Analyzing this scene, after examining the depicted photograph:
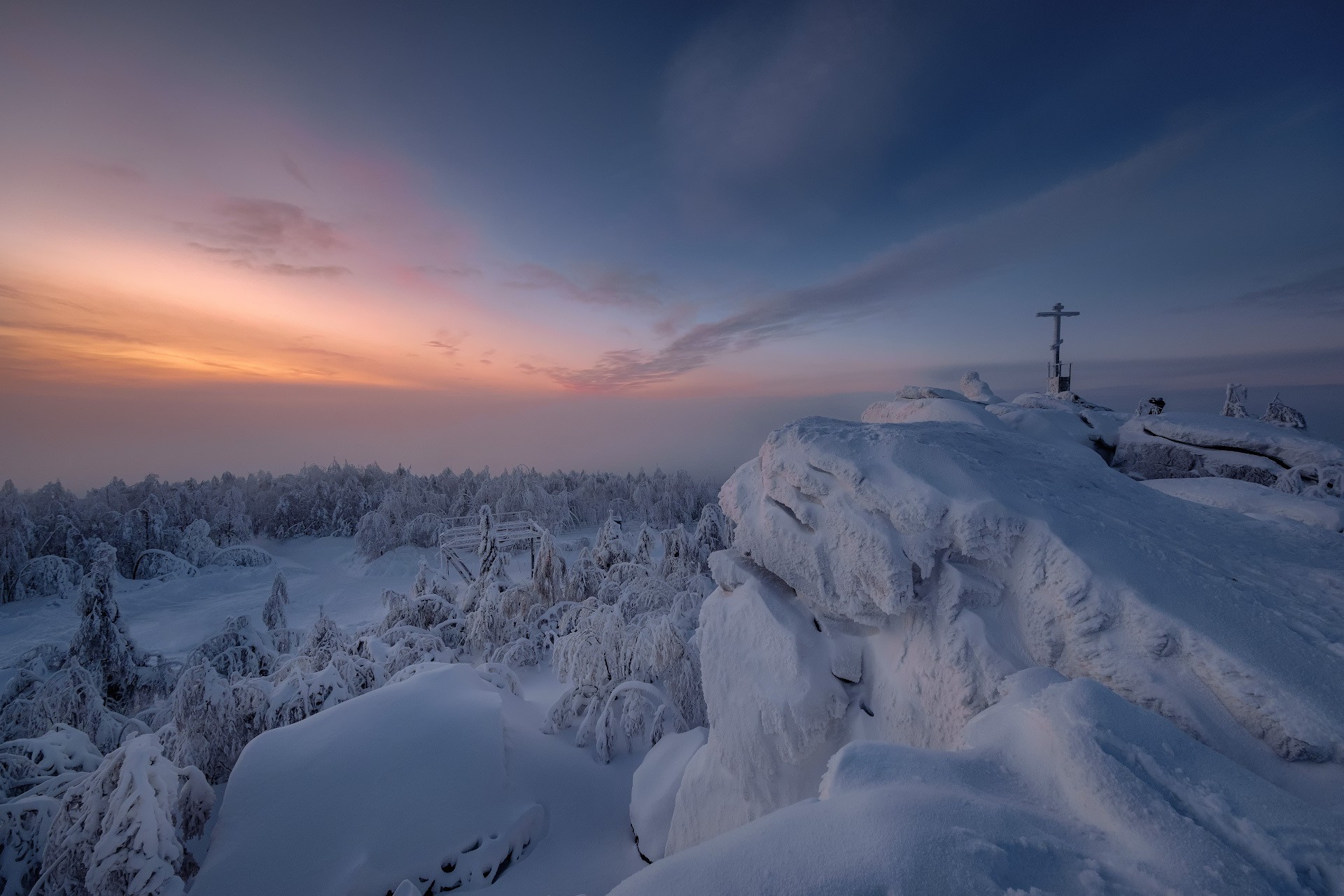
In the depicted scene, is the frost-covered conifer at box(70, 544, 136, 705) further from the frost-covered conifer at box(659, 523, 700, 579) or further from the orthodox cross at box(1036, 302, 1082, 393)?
the orthodox cross at box(1036, 302, 1082, 393)

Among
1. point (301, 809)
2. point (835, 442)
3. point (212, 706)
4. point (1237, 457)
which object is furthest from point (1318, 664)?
point (212, 706)

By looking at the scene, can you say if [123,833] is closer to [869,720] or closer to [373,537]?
[869,720]

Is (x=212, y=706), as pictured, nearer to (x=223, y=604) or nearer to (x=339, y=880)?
(x=339, y=880)

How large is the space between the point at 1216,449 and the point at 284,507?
44.4 m

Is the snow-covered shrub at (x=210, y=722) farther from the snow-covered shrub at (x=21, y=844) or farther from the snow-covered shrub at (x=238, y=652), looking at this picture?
the snow-covered shrub at (x=238, y=652)

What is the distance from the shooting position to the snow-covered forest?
71.1 inches

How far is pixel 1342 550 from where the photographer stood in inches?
138

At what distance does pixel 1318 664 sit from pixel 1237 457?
5.95 metres

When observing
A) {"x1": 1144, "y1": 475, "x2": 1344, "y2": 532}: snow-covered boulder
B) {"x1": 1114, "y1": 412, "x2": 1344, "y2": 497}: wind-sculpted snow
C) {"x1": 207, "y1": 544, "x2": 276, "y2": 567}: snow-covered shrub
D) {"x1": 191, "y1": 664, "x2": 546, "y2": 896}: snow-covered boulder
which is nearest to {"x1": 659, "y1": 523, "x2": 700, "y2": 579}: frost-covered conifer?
{"x1": 191, "y1": 664, "x2": 546, "y2": 896}: snow-covered boulder

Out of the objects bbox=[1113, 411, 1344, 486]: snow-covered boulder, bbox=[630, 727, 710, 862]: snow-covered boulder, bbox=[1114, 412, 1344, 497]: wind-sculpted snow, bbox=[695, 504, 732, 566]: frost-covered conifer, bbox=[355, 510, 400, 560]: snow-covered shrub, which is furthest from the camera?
bbox=[355, 510, 400, 560]: snow-covered shrub

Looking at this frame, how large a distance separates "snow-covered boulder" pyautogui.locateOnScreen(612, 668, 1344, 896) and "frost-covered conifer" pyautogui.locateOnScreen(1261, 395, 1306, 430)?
1061cm

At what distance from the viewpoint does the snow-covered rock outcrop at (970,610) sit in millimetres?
2557

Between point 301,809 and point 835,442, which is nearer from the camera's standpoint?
point 835,442

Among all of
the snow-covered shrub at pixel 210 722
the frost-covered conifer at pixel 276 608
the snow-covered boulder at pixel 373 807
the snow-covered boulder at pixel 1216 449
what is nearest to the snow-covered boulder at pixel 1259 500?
the snow-covered boulder at pixel 1216 449
